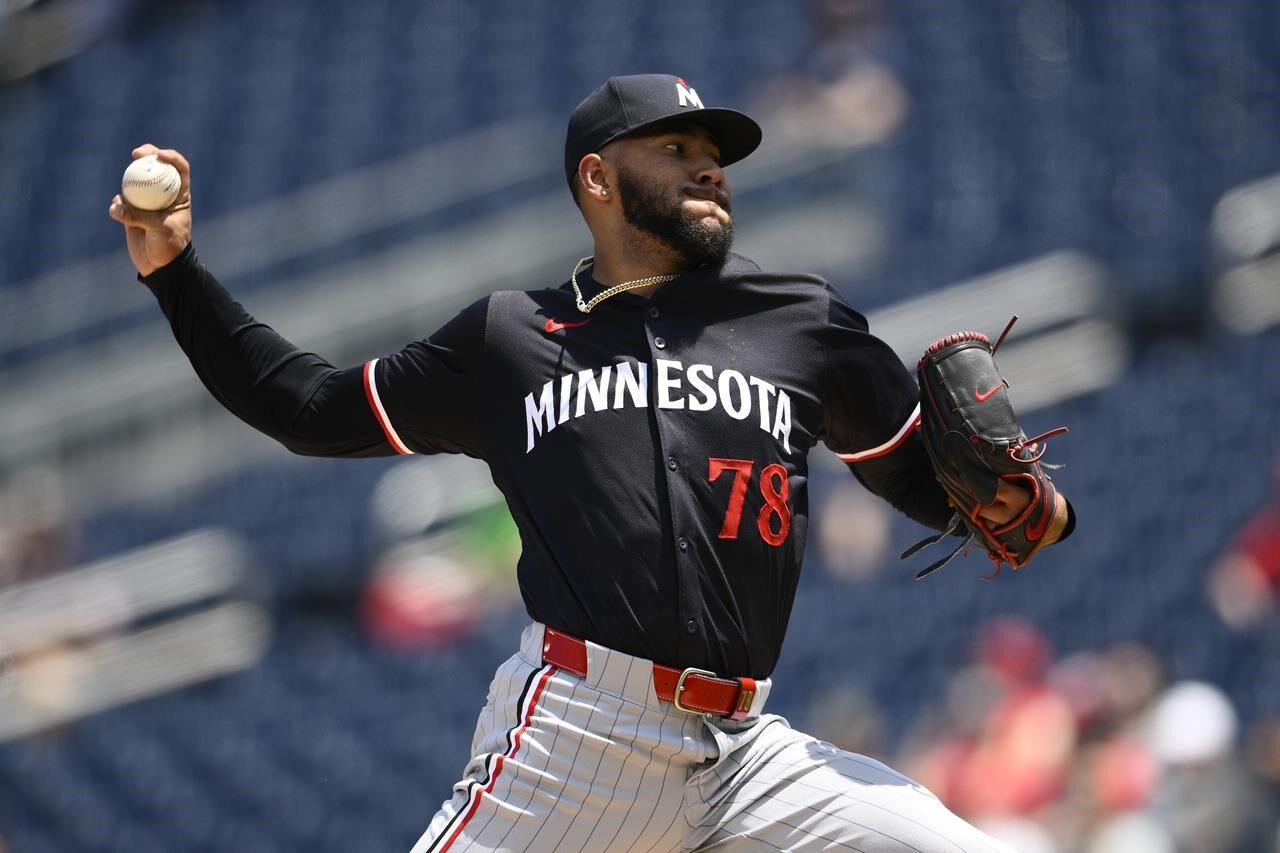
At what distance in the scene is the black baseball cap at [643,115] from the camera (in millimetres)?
2570

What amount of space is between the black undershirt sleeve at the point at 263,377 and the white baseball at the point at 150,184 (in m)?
0.10

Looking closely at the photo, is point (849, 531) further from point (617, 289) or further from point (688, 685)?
point (688, 685)

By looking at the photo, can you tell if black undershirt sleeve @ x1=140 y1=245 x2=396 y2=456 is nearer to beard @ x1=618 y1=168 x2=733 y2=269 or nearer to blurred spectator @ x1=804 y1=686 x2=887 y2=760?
beard @ x1=618 y1=168 x2=733 y2=269

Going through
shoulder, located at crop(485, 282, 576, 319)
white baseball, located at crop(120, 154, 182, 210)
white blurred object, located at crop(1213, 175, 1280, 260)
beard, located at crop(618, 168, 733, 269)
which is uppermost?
white baseball, located at crop(120, 154, 182, 210)

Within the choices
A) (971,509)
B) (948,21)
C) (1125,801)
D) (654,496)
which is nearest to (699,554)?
(654,496)

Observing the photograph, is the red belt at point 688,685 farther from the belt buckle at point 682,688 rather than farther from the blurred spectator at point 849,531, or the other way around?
the blurred spectator at point 849,531

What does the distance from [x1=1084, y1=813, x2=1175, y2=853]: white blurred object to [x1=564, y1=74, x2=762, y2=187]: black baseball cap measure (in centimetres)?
344

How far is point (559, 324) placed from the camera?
2.52 metres

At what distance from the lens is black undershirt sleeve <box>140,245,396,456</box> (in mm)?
2545

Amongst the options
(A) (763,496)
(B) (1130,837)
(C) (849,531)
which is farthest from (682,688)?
(C) (849,531)

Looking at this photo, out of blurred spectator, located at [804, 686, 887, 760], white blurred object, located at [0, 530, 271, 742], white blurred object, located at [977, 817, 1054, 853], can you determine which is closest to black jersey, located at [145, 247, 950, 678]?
white blurred object, located at [977, 817, 1054, 853]

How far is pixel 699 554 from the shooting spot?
231 centimetres

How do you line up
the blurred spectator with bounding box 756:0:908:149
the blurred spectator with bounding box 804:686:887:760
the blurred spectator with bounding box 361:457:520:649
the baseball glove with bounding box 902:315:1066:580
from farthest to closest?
the blurred spectator with bounding box 756:0:908:149 → the blurred spectator with bounding box 361:457:520:649 → the blurred spectator with bounding box 804:686:887:760 → the baseball glove with bounding box 902:315:1066:580

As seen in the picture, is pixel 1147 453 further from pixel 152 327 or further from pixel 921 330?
pixel 152 327
